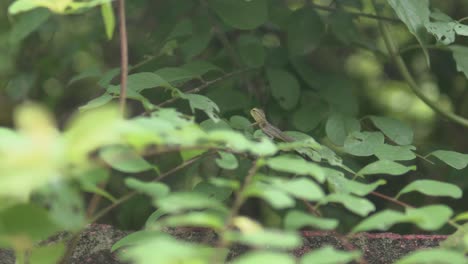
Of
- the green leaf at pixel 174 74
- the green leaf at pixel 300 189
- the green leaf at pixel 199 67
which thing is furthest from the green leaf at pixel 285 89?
the green leaf at pixel 300 189

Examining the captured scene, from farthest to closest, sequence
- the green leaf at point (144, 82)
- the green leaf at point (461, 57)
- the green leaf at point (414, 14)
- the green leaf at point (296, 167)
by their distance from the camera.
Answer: the green leaf at point (461, 57) < the green leaf at point (414, 14) < the green leaf at point (144, 82) < the green leaf at point (296, 167)

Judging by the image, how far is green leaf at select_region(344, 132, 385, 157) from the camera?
1.16 metres

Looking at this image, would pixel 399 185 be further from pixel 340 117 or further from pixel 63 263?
pixel 63 263

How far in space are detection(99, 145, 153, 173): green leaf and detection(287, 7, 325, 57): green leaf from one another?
0.87 meters

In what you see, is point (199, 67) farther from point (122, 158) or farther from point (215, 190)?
point (122, 158)

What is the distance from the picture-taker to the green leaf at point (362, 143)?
116 cm

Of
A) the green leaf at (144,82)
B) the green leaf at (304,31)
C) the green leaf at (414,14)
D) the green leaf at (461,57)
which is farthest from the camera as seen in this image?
the green leaf at (304,31)

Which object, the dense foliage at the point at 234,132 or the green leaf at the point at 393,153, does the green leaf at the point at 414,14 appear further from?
the green leaf at the point at 393,153

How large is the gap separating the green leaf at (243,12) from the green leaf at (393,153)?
1.30 ft

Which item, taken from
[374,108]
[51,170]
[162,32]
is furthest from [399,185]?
[51,170]

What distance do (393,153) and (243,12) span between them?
1.53 feet

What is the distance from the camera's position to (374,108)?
2576mm

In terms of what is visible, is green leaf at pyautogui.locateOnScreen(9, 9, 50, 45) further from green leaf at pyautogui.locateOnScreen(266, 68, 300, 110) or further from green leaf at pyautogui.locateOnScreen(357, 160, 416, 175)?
green leaf at pyautogui.locateOnScreen(357, 160, 416, 175)

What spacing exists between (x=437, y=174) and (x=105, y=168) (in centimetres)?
145
